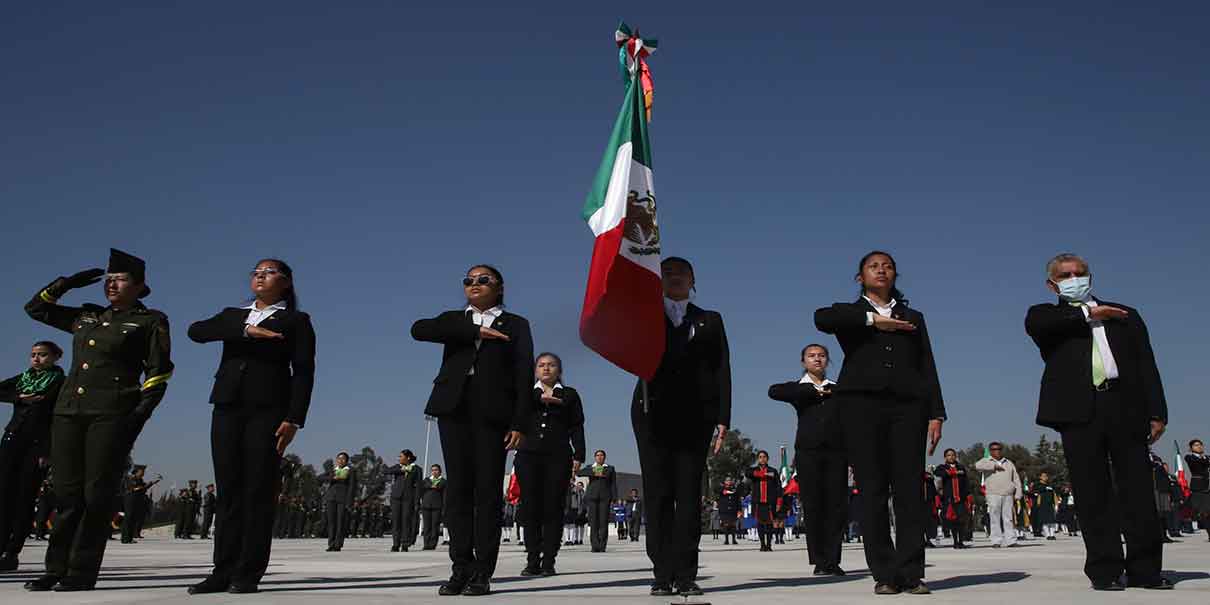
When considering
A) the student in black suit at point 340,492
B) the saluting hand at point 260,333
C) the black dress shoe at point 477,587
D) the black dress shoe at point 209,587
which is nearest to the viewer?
the black dress shoe at point 477,587

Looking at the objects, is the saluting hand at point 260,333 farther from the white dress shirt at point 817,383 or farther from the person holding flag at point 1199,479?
the person holding flag at point 1199,479

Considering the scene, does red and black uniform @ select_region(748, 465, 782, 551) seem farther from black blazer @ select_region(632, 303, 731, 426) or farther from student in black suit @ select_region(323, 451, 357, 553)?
black blazer @ select_region(632, 303, 731, 426)

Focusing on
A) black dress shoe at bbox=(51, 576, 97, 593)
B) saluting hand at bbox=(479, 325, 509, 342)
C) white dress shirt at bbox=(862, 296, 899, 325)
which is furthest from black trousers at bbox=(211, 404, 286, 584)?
white dress shirt at bbox=(862, 296, 899, 325)

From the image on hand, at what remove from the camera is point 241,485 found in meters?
6.43

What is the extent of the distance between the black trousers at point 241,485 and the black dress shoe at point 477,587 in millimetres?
1405

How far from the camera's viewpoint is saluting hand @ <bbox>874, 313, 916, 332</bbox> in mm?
6352

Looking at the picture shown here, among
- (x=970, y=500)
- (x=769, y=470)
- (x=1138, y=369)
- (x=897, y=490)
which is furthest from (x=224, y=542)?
(x=970, y=500)

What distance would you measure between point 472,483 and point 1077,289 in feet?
14.6

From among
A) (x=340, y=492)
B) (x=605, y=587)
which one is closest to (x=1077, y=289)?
(x=605, y=587)

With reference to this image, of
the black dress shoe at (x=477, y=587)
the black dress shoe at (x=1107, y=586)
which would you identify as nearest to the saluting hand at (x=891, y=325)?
the black dress shoe at (x=1107, y=586)

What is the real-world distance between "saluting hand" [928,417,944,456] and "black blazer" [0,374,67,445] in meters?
7.51

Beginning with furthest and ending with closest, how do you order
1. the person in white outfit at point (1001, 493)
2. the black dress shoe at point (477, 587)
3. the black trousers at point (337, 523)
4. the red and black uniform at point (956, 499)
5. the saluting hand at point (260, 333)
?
the red and black uniform at point (956, 499) < the black trousers at point (337, 523) < the person in white outfit at point (1001, 493) < the saluting hand at point (260, 333) < the black dress shoe at point (477, 587)

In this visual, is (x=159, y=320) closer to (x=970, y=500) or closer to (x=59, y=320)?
(x=59, y=320)

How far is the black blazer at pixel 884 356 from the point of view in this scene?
20.7ft
